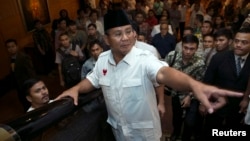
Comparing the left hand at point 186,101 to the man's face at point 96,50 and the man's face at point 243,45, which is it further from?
the man's face at point 96,50

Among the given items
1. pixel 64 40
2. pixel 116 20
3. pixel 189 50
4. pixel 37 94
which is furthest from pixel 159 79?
pixel 64 40

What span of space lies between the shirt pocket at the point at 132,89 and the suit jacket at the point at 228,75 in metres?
1.38

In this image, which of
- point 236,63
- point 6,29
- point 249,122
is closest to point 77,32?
point 6,29

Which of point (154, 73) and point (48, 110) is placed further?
point (154, 73)

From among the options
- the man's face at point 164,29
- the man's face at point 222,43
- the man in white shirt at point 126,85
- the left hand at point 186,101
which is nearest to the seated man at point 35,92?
the man in white shirt at point 126,85

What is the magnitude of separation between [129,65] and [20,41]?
21.0 ft

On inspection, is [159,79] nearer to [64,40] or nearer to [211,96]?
[211,96]

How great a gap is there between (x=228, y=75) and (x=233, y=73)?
54 mm

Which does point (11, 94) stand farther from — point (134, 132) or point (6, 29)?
point (134, 132)

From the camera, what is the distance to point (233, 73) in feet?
8.86

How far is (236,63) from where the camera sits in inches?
106

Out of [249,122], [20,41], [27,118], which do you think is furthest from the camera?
[20,41]

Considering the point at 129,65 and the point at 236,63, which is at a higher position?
the point at 129,65

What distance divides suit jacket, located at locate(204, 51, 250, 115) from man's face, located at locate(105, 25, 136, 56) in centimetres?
143
